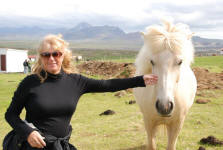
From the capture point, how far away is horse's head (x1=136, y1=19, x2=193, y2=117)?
9.37ft

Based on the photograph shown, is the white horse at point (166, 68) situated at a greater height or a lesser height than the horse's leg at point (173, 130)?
greater

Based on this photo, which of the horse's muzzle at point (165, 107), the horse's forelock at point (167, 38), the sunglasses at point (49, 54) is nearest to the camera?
the sunglasses at point (49, 54)

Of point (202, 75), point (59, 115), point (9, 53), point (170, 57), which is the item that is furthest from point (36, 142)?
point (9, 53)

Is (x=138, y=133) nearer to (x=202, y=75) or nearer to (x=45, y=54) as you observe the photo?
(x=45, y=54)

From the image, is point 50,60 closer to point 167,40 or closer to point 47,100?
point 47,100

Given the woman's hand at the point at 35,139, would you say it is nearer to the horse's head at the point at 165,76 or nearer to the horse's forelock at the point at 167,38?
the horse's head at the point at 165,76

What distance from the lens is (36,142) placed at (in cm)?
216

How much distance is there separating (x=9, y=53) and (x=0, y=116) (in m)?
18.9

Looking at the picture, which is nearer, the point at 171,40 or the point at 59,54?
the point at 59,54

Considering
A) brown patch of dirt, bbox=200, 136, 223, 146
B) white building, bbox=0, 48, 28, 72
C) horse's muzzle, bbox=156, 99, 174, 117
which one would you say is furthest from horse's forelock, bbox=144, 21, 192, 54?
white building, bbox=0, 48, 28, 72

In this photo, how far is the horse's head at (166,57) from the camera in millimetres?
2855

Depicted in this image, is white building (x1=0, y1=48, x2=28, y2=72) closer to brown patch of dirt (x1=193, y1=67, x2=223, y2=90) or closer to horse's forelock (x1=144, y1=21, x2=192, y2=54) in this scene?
brown patch of dirt (x1=193, y1=67, x2=223, y2=90)

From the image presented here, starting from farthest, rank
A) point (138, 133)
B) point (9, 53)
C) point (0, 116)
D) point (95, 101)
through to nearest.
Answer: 1. point (9, 53)
2. point (95, 101)
3. point (0, 116)
4. point (138, 133)

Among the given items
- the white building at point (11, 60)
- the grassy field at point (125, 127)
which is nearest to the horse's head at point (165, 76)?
the grassy field at point (125, 127)
